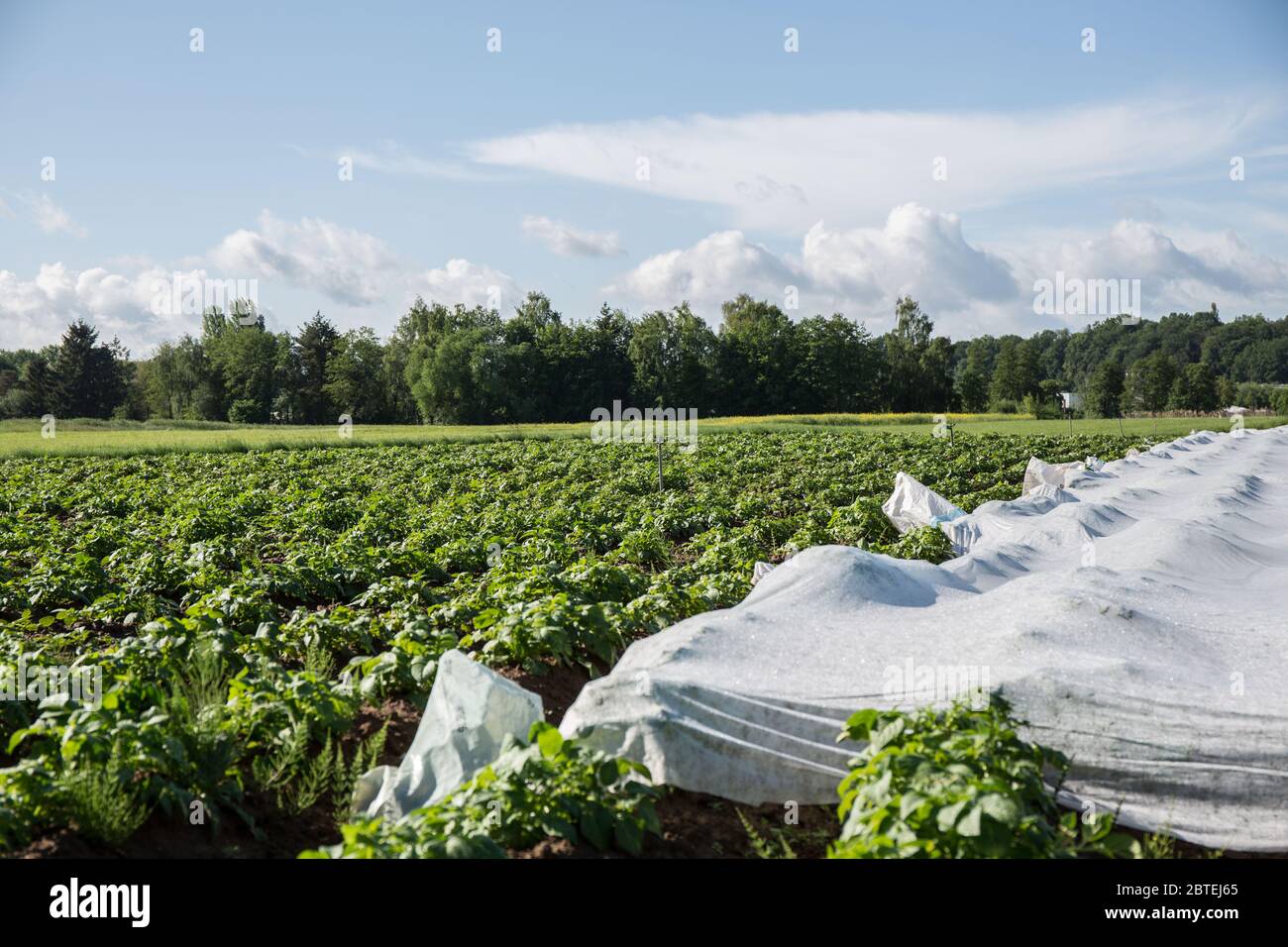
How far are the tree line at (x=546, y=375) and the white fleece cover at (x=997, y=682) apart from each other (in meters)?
59.7

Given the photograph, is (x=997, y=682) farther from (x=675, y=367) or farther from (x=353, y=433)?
(x=675, y=367)

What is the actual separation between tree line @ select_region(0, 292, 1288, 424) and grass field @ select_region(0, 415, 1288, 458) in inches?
553

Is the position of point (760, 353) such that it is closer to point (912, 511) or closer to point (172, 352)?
point (172, 352)

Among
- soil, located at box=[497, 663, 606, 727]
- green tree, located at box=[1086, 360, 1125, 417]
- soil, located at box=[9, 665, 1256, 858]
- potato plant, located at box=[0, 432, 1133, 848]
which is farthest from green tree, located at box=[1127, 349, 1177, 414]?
soil, located at box=[9, 665, 1256, 858]

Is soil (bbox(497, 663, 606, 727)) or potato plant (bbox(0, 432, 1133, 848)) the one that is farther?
soil (bbox(497, 663, 606, 727))

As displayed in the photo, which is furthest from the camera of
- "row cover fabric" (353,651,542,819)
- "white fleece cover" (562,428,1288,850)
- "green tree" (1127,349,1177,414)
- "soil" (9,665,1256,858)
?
"green tree" (1127,349,1177,414)

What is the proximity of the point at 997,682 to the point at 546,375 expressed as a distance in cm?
6449

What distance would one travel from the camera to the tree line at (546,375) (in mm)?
67812

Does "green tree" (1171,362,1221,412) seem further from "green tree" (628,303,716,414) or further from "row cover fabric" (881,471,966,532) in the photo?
"row cover fabric" (881,471,966,532)

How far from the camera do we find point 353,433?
138 feet

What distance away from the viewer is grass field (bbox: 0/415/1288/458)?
30973 millimetres

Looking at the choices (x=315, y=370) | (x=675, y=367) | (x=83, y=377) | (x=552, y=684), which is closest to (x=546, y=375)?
(x=675, y=367)
